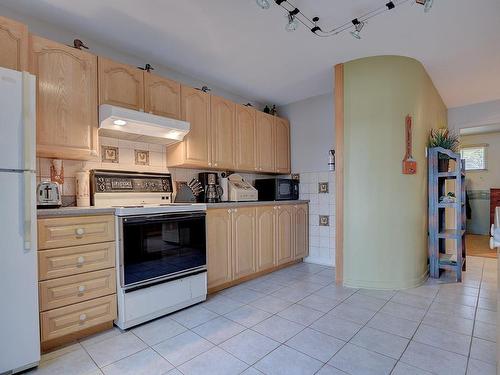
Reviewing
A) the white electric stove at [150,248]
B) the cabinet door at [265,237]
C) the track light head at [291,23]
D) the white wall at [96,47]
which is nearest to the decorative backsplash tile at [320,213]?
the cabinet door at [265,237]

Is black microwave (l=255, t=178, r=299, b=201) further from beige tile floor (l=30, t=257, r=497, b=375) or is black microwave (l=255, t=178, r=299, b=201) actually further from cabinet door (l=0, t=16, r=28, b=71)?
cabinet door (l=0, t=16, r=28, b=71)

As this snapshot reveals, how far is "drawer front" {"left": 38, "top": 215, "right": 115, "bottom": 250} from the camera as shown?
1.75 meters

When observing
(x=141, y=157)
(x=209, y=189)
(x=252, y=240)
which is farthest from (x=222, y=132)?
(x=252, y=240)

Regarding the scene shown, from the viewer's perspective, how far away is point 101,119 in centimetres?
225

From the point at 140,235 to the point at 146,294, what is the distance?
453mm

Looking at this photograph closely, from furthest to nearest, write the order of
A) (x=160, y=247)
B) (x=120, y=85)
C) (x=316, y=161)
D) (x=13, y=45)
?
(x=316, y=161), (x=120, y=85), (x=160, y=247), (x=13, y=45)

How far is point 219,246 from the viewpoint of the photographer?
284cm

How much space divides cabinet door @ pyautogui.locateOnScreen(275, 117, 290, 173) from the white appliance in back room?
113 inches

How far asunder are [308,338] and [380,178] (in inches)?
67.4

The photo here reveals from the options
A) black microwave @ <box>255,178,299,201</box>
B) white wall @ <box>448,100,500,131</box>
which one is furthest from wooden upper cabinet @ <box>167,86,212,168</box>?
white wall @ <box>448,100,500,131</box>

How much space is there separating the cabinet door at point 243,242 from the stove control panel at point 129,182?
0.80 meters

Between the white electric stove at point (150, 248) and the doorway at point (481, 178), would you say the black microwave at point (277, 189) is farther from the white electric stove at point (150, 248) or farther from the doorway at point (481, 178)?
the doorway at point (481, 178)

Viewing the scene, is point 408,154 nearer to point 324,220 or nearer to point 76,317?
point 324,220

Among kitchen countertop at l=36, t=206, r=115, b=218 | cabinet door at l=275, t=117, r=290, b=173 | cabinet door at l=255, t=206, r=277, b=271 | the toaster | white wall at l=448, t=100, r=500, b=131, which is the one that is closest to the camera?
kitchen countertop at l=36, t=206, r=115, b=218
